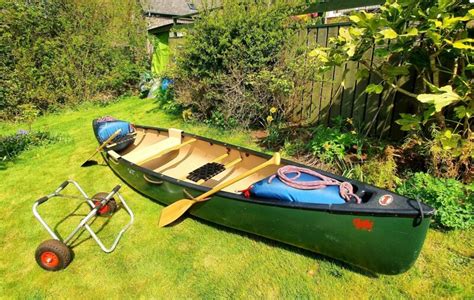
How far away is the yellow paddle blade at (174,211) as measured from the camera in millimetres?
3250

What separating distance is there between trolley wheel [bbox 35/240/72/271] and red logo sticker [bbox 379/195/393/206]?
3.01m

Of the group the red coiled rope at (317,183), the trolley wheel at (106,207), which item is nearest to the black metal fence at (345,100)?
the red coiled rope at (317,183)

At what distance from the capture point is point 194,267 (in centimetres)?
289

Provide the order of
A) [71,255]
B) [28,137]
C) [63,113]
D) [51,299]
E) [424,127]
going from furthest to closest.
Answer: [63,113] < [28,137] < [424,127] < [71,255] < [51,299]

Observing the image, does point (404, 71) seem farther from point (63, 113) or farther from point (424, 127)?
point (63, 113)

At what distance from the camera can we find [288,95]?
5391mm

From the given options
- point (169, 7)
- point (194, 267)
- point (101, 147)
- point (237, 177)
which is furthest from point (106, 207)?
point (169, 7)

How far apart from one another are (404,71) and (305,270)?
244cm

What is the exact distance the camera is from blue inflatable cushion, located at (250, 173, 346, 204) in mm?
2494

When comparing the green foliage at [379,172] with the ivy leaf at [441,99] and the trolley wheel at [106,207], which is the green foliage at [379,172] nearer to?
the ivy leaf at [441,99]

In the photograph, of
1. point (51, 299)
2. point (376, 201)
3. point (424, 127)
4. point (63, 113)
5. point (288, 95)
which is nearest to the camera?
point (376, 201)

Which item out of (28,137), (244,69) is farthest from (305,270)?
(28,137)

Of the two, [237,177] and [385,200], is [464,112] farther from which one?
[237,177]

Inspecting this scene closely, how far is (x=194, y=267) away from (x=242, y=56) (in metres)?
4.08
